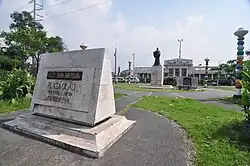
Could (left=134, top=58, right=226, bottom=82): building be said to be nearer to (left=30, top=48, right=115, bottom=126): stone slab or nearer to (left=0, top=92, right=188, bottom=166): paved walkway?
(left=30, top=48, right=115, bottom=126): stone slab

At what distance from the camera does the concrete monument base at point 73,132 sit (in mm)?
3523

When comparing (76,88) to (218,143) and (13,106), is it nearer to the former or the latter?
(218,143)

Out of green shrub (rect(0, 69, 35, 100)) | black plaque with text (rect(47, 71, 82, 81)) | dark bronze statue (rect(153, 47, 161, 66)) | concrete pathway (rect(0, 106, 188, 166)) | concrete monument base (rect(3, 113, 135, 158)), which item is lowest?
concrete pathway (rect(0, 106, 188, 166))

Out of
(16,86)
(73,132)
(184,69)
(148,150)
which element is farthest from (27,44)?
(184,69)

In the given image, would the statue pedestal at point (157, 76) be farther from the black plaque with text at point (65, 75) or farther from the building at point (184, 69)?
the building at point (184, 69)

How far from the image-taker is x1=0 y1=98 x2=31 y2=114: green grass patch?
23.0ft

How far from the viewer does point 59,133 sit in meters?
4.08

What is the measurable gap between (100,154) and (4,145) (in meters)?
1.94

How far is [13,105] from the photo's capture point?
25.6 feet

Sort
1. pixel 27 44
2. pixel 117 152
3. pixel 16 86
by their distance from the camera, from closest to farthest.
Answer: pixel 117 152, pixel 16 86, pixel 27 44

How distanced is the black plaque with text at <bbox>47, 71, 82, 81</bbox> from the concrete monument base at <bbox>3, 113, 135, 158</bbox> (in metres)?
1.11

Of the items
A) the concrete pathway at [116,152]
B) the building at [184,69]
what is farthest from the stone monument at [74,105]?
the building at [184,69]

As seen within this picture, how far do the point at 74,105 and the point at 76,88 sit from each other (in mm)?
431

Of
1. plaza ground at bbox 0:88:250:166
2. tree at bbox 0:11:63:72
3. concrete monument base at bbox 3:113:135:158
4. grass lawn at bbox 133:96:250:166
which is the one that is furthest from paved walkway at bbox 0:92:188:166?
tree at bbox 0:11:63:72
